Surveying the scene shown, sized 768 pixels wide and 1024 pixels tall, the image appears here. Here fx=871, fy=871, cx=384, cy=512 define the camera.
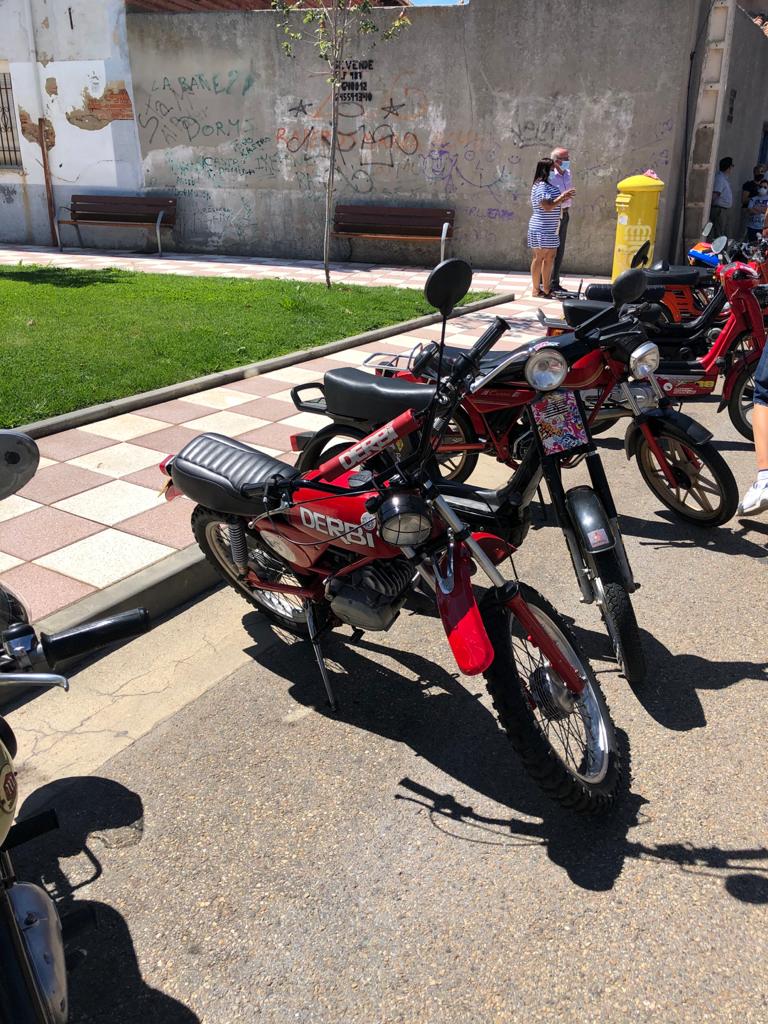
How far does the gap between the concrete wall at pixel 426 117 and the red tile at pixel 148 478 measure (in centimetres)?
1018

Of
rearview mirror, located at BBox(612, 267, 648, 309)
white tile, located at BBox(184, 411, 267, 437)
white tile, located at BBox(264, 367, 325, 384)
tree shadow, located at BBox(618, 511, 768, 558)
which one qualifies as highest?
rearview mirror, located at BBox(612, 267, 648, 309)

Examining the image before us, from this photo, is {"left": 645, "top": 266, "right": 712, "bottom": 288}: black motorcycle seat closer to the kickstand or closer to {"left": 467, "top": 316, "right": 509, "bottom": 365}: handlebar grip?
{"left": 467, "top": 316, "right": 509, "bottom": 365}: handlebar grip

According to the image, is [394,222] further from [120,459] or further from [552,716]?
[552,716]

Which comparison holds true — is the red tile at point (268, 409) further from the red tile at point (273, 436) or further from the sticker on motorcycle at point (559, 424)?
the sticker on motorcycle at point (559, 424)

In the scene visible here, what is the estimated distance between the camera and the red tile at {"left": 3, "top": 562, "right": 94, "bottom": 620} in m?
3.78

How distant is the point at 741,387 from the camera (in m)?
6.16

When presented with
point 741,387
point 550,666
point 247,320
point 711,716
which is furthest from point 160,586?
point 247,320

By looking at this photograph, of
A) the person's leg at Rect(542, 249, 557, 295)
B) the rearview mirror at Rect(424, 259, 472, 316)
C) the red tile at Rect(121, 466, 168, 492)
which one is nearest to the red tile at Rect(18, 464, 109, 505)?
the red tile at Rect(121, 466, 168, 492)

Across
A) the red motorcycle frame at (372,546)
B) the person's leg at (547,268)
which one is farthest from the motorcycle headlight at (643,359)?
the person's leg at (547,268)

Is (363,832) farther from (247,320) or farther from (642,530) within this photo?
(247,320)

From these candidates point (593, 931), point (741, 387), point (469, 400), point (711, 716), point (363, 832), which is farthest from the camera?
point (741, 387)

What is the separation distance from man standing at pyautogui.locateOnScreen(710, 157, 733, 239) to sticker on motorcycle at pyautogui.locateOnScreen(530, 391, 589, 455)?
12.3m

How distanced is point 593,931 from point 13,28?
18.0 metres

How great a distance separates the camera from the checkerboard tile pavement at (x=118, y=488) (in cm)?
411
